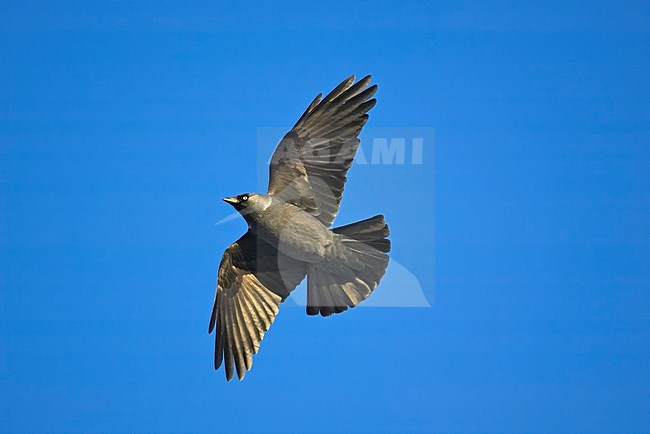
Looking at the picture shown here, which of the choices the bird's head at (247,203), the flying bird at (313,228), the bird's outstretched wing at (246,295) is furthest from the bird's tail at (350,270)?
the bird's head at (247,203)

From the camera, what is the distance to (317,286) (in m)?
11.1

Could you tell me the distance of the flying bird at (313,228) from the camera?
1056 cm

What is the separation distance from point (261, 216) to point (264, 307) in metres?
1.46

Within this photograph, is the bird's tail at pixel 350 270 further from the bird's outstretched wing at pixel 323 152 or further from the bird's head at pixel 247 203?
the bird's head at pixel 247 203

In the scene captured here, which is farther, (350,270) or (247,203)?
(350,270)

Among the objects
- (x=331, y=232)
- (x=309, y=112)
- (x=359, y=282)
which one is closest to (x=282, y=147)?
(x=309, y=112)

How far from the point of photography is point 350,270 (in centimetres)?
1094

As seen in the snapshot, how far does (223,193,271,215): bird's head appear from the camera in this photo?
10.4 m

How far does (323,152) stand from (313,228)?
0.99m

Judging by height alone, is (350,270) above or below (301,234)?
below

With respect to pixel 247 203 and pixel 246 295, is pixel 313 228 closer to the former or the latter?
pixel 247 203

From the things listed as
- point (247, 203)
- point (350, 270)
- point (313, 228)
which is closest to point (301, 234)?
point (313, 228)

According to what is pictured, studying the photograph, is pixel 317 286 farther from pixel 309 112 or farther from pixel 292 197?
pixel 309 112

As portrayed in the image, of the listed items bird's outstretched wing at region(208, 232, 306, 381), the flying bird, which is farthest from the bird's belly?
bird's outstretched wing at region(208, 232, 306, 381)
